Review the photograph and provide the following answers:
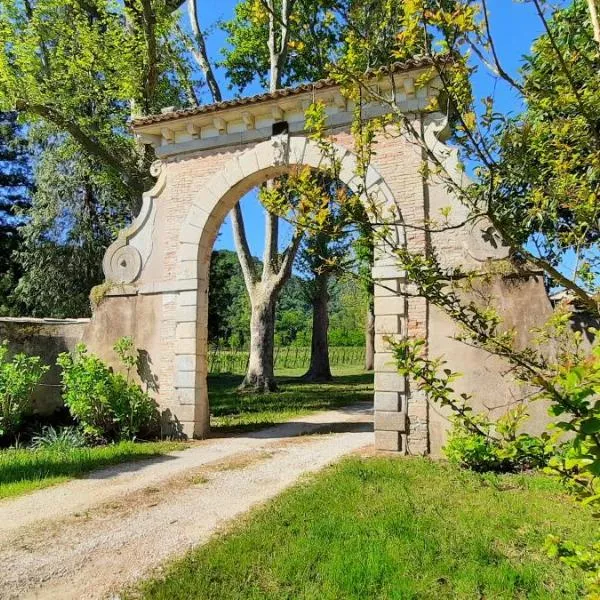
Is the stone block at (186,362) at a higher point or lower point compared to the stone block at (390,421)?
higher

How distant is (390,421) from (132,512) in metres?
3.39

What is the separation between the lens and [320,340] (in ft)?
69.4

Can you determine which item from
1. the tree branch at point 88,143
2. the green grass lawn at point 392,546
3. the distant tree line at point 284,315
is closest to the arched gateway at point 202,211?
the green grass lawn at point 392,546

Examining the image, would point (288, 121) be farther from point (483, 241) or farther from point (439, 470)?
point (439, 470)

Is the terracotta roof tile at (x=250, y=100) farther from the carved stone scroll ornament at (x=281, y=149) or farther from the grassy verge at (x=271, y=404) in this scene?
the grassy verge at (x=271, y=404)

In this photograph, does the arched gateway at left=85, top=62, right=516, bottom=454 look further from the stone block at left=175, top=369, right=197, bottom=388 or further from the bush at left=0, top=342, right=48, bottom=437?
the bush at left=0, top=342, right=48, bottom=437

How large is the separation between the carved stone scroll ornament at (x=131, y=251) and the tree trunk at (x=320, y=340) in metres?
12.5

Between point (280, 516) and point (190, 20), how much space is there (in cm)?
1447

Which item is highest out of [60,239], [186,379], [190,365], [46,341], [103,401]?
[60,239]

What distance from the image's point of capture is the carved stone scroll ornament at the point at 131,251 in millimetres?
8719

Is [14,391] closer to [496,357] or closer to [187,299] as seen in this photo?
[187,299]

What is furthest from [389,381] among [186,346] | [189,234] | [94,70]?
[94,70]

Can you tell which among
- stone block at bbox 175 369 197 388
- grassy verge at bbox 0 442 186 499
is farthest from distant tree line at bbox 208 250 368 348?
grassy verge at bbox 0 442 186 499

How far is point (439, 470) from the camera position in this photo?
5.95 meters
